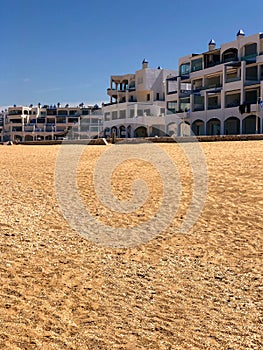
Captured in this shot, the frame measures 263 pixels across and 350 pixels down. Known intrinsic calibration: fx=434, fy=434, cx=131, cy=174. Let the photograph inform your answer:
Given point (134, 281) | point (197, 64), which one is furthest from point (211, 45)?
point (134, 281)

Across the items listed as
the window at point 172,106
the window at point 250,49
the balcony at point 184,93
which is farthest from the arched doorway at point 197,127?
the window at point 250,49

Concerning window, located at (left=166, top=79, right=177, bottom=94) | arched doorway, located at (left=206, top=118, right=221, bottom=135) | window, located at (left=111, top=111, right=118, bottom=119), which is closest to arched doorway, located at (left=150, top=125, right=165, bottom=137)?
window, located at (left=166, top=79, right=177, bottom=94)

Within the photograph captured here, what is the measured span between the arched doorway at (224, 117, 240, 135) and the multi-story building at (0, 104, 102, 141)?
52144 mm

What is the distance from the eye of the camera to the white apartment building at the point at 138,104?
5362 cm

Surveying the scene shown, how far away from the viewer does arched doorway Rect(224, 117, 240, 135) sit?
143 ft

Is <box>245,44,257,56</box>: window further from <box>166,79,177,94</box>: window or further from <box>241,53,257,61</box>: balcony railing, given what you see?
<box>166,79,177,94</box>: window

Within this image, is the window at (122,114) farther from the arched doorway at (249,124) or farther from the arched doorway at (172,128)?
the arched doorway at (249,124)

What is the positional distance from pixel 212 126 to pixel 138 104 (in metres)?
14.0

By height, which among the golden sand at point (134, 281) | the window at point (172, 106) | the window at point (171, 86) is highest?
the window at point (171, 86)

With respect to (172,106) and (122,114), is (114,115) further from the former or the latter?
(172,106)

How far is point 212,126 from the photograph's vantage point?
47.2 metres

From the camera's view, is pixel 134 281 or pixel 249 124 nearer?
pixel 134 281

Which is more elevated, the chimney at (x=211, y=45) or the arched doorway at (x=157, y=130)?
the chimney at (x=211, y=45)

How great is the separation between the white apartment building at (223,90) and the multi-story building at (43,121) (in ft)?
144
